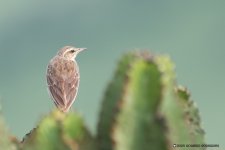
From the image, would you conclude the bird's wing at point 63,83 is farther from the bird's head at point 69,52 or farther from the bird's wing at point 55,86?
the bird's head at point 69,52

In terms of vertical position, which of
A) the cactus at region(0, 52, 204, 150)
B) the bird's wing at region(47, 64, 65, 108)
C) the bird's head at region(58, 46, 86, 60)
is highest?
the bird's head at region(58, 46, 86, 60)

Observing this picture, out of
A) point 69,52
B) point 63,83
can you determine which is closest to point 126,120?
point 63,83

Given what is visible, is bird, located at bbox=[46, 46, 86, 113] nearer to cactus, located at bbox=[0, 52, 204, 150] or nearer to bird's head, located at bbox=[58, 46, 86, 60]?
bird's head, located at bbox=[58, 46, 86, 60]

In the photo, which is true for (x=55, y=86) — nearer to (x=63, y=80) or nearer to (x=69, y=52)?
(x=63, y=80)

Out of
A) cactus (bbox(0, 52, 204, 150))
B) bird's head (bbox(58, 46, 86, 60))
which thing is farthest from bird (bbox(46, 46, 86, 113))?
cactus (bbox(0, 52, 204, 150))

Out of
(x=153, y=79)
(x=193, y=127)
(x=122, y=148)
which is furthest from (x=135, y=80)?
(x=193, y=127)

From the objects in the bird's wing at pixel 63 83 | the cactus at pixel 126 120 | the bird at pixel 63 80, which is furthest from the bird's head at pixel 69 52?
the cactus at pixel 126 120
